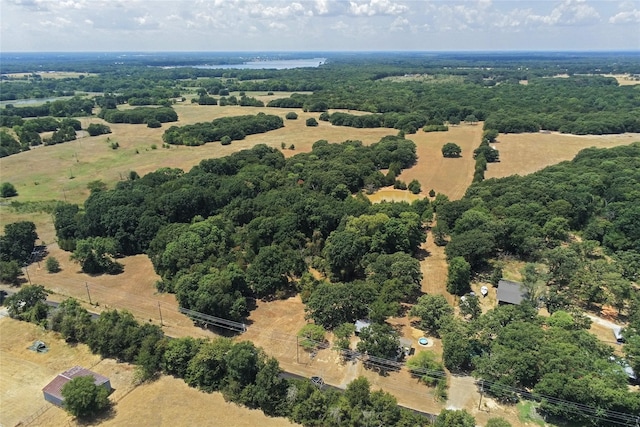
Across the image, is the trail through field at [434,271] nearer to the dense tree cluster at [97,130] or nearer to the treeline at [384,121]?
the treeline at [384,121]

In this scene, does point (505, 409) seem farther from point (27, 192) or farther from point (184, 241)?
point (27, 192)

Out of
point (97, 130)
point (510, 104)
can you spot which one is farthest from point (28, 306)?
point (510, 104)

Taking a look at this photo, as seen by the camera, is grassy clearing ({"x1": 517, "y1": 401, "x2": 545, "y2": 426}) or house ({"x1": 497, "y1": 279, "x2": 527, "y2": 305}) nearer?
grassy clearing ({"x1": 517, "y1": 401, "x2": 545, "y2": 426})

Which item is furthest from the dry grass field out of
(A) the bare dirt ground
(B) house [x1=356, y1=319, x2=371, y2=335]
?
(B) house [x1=356, y1=319, x2=371, y2=335]

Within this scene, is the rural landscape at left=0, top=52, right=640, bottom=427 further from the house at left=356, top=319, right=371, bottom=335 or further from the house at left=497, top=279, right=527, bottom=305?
the house at left=497, top=279, right=527, bottom=305

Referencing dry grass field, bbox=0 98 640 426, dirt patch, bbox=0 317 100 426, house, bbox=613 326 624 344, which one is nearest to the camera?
dirt patch, bbox=0 317 100 426
